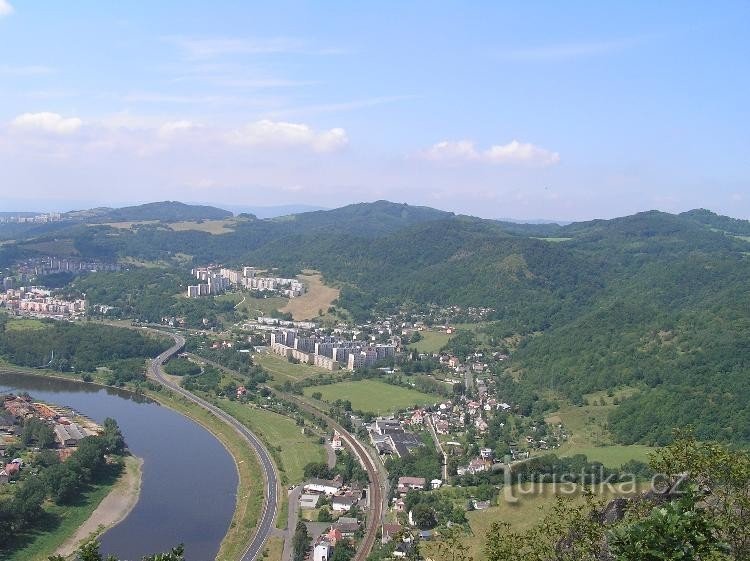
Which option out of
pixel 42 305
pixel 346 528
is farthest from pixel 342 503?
pixel 42 305

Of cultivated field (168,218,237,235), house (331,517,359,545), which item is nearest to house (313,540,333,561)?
house (331,517,359,545)

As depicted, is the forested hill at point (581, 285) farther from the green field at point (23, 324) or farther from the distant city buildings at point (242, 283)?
the green field at point (23, 324)

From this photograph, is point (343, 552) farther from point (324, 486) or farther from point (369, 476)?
point (369, 476)

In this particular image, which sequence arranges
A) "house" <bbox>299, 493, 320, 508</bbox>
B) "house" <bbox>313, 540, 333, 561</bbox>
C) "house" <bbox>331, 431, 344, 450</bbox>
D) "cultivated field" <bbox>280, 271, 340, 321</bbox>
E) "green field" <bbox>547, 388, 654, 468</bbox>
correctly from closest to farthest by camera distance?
1. "house" <bbox>313, 540, 333, 561</bbox>
2. "house" <bbox>299, 493, 320, 508</bbox>
3. "green field" <bbox>547, 388, 654, 468</bbox>
4. "house" <bbox>331, 431, 344, 450</bbox>
5. "cultivated field" <bbox>280, 271, 340, 321</bbox>

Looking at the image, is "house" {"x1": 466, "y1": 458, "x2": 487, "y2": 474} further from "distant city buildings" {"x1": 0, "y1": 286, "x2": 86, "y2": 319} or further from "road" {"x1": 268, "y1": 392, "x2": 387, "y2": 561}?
"distant city buildings" {"x1": 0, "y1": 286, "x2": 86, "y2": 319}

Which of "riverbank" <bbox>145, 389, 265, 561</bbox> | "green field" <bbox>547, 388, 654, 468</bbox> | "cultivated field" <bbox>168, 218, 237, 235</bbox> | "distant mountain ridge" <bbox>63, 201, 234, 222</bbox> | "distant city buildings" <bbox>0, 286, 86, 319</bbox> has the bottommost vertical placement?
"riverbank" <bbox>145, 389, 265, 561</bbox>

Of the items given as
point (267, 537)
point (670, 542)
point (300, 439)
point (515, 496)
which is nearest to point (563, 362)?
point (300, 439)
